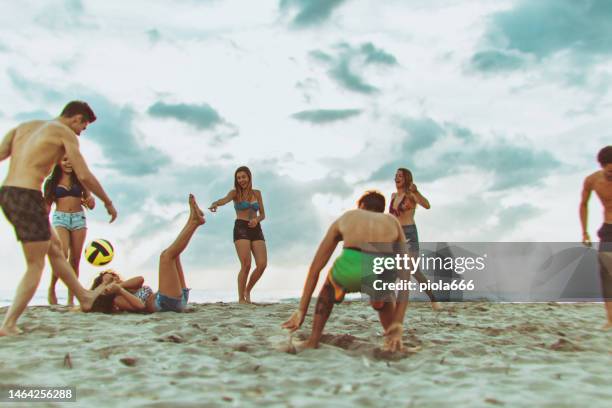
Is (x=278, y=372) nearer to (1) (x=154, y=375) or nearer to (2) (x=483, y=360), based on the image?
(1) (x=154, y=375)

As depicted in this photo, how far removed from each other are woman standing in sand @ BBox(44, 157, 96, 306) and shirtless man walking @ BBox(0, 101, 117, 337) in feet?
7.73

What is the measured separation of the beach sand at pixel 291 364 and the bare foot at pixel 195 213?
4.22ft

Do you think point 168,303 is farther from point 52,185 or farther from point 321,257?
point 321,257

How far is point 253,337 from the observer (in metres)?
5.91

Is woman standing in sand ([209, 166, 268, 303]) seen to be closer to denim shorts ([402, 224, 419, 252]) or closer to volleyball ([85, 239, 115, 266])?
volleyball ([85, 239, 115, 266])

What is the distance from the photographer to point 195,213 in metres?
7.25

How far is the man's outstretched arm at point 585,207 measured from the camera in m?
7.75

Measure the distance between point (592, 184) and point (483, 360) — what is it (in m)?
3.87

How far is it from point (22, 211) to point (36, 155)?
606mm

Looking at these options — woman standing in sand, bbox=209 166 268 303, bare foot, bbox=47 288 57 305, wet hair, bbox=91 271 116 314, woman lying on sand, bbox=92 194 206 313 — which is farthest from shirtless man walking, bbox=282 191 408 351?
bare foot, bbox=47 288 57 305

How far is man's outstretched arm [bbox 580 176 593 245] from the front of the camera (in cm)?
775

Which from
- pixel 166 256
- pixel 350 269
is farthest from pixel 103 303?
pixel 350 269

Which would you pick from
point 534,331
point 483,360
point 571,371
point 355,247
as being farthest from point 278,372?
point 534,331

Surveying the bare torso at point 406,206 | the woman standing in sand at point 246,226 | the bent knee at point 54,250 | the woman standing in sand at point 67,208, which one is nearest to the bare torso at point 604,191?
the bare torso at point 406,206
